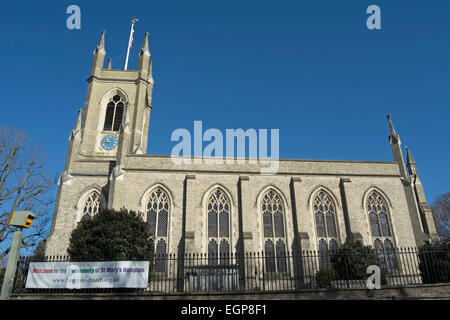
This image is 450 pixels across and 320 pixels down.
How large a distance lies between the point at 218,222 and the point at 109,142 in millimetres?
A: 12798

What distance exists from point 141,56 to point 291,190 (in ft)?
67.5

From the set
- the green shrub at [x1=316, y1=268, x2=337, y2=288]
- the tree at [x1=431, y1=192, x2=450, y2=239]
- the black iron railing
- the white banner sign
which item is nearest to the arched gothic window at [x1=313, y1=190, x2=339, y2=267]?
the black iron railing

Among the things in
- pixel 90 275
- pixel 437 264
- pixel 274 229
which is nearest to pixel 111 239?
pixel 90 275

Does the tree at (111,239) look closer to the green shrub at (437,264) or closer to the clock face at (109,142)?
the clock face at (109,142)

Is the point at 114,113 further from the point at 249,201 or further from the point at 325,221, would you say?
the point at 325,221

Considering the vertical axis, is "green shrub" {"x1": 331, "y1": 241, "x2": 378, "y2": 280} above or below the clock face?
below

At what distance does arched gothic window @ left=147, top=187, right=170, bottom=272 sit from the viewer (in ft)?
67.9

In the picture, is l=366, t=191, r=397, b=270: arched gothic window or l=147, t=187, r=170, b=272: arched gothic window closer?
l=147, t=187, r=170, b=272: arched gothic window

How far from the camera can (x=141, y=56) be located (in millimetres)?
32531

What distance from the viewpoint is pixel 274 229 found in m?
21.8

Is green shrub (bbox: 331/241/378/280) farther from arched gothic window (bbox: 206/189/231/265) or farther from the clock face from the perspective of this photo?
the clock face

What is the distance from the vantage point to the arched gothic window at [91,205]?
21609 millimetres

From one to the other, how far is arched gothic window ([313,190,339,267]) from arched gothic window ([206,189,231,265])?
20.4 ft
